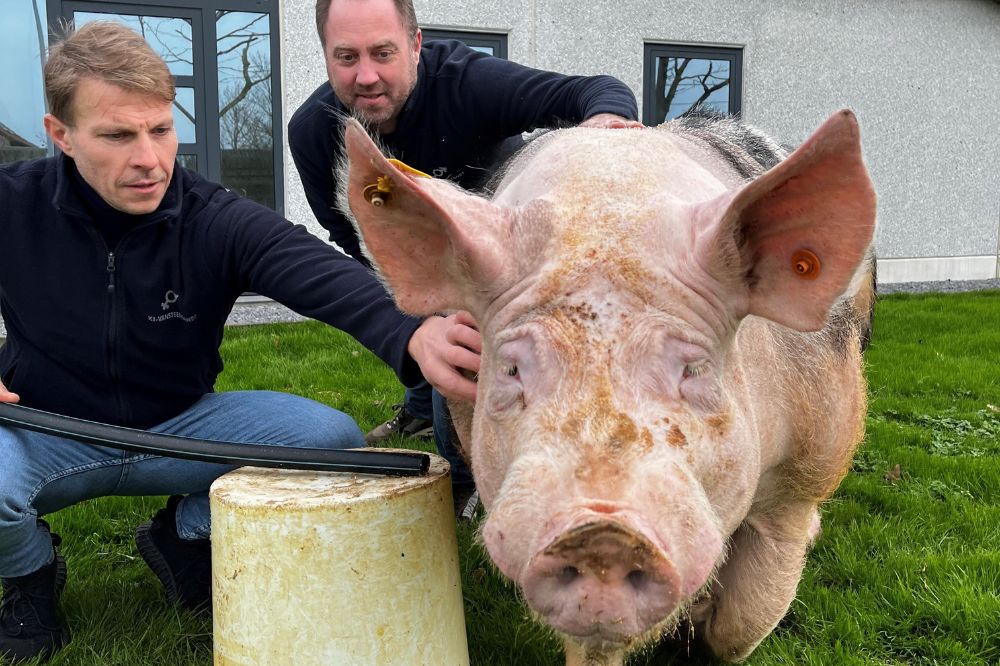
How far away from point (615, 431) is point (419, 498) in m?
0.87

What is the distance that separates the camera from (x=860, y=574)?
369 cm

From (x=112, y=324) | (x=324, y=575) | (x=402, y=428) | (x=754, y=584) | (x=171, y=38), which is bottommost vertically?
(x=402, y=428)

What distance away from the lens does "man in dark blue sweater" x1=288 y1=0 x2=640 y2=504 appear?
4012 mm

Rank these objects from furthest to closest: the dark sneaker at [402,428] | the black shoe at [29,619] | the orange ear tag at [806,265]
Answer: the dark sneaker at [402,428] → the black shoe at [29,619] → the orange ear tag at [806,265]

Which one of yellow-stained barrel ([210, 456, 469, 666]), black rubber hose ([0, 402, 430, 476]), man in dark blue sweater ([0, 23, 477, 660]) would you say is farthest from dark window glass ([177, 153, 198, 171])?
yellow-stained barrel ([210, 456, 469, 666])

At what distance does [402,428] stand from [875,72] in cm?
954

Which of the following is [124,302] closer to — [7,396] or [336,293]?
[7,396]

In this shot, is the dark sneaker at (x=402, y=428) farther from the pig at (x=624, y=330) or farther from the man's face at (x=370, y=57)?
the pig at (x=624, y=330)

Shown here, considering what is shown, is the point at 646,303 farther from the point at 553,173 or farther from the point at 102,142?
the point at 102,142

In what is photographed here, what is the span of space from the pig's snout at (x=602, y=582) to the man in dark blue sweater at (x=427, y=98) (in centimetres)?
205

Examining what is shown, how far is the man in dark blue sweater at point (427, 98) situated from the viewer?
158 inches

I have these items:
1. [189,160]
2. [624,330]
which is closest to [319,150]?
[624,330]

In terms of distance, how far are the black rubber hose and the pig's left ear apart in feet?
3.52

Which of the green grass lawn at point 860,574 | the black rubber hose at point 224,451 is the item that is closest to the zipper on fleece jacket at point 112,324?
the black rubber hose at point 224,451
